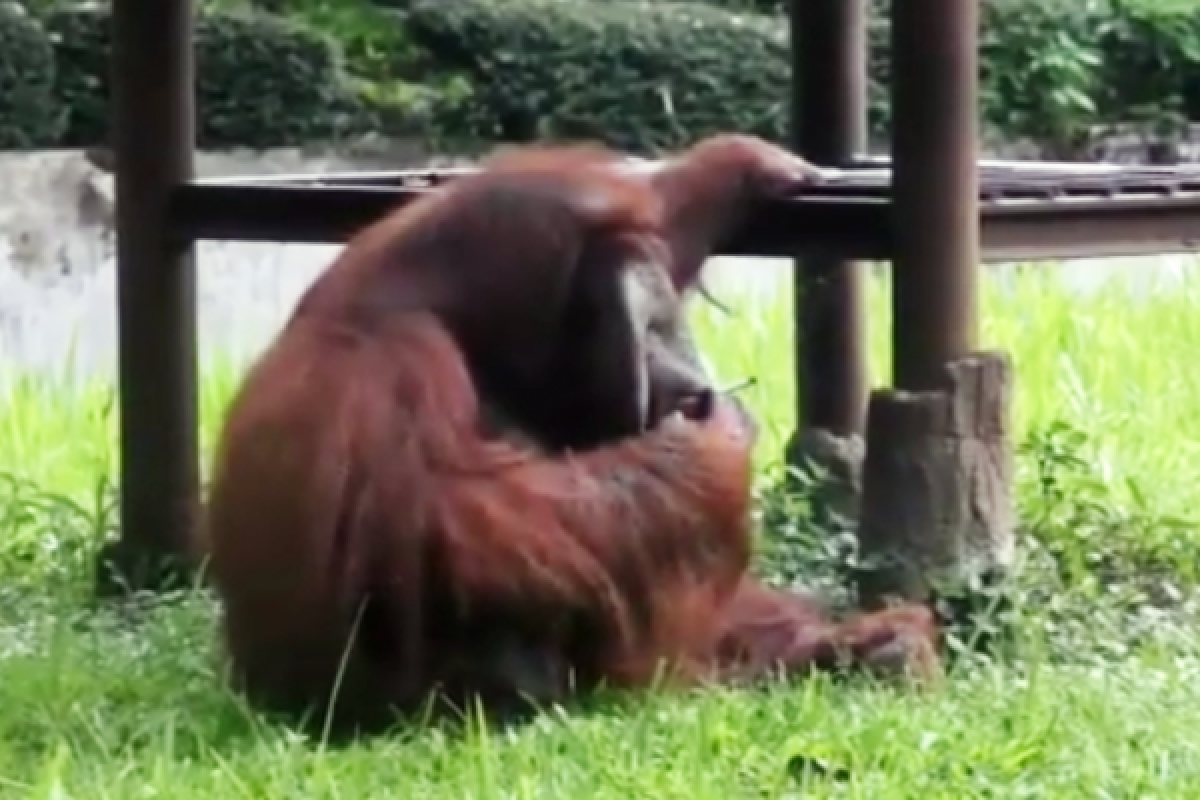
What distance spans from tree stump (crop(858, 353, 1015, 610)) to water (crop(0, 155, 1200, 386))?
3357 millimetres

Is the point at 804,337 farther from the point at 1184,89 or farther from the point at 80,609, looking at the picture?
the point at 1184,89

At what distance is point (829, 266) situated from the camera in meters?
4.61

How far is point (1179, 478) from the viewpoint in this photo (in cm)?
494

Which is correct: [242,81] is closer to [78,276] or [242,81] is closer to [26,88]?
[26,88]

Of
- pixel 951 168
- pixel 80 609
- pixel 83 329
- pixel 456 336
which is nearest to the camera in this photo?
pixel 456 336

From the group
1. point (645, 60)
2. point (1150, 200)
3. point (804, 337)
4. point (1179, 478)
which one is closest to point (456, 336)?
point (1150, 200)

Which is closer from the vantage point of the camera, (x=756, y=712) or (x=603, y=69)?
(x=756, y=712)

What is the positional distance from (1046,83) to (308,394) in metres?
5.45

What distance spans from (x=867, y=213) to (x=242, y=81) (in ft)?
13.3

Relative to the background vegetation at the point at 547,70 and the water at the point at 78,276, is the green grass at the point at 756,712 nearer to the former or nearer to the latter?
the water at the point at 78,276

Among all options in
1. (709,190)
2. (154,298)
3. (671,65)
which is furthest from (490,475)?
(671,65)

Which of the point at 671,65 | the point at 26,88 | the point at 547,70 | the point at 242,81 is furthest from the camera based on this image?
the point at 671,65

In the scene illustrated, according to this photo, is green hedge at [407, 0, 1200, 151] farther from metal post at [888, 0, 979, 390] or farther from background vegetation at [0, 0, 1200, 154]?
metal post at [888, 0, 979, 390]

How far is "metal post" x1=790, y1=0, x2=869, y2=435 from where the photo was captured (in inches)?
183
